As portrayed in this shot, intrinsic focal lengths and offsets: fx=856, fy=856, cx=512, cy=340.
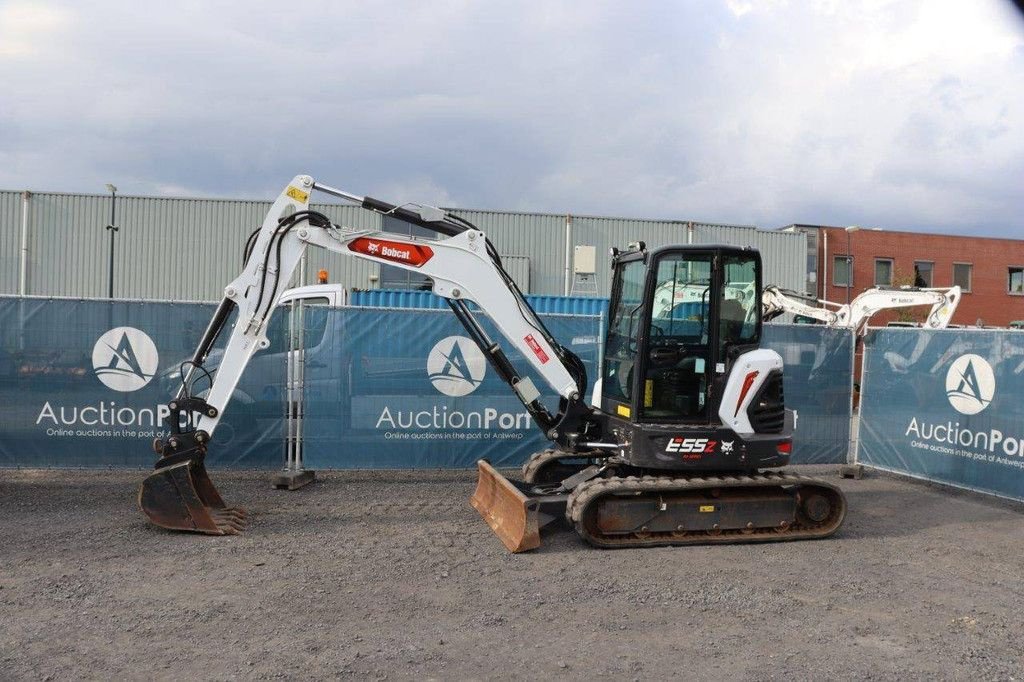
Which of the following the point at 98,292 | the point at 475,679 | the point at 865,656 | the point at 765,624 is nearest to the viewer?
the point at 475,679

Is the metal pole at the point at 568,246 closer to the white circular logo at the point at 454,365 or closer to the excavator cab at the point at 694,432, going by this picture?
the white circular logo at the point at 454,365

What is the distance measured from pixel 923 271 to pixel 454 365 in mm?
33593

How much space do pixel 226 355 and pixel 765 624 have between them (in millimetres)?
4996

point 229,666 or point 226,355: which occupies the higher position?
point 226,355

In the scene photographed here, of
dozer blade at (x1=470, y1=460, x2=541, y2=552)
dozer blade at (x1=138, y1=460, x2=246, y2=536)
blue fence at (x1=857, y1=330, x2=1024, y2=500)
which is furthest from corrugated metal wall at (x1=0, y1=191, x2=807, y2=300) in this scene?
dozer blade at (x1=138, y1=460, x2=246, y2=536)

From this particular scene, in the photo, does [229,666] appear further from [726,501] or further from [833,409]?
[833,409]

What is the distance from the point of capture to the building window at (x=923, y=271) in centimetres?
3762

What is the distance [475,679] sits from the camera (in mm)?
4637

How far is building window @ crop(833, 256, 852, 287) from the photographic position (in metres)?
35.9

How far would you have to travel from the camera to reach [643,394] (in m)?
7.68

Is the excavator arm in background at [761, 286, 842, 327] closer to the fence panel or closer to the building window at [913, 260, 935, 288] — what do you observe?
the fence panel

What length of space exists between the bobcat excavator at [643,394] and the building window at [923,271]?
110 ft

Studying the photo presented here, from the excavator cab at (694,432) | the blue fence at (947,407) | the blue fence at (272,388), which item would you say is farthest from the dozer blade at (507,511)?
the blue fence at (947,407)

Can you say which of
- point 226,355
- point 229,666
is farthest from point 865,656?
point 226,355
